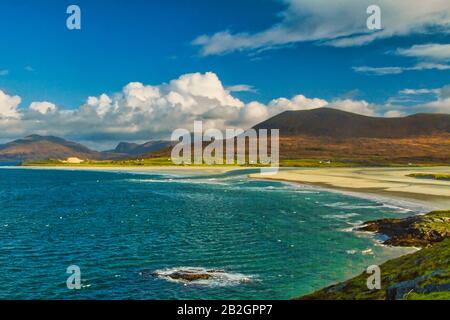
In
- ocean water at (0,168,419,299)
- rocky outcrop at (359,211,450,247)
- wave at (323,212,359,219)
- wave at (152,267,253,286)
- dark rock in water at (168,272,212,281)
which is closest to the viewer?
ocean water at (0,168,419,299)

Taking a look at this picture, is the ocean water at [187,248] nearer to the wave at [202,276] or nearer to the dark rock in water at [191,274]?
the wave at [202,276]

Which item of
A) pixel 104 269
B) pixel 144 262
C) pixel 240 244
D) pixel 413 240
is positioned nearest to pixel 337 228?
pixel 413 240

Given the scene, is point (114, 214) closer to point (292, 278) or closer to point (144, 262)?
point (144, 262)
